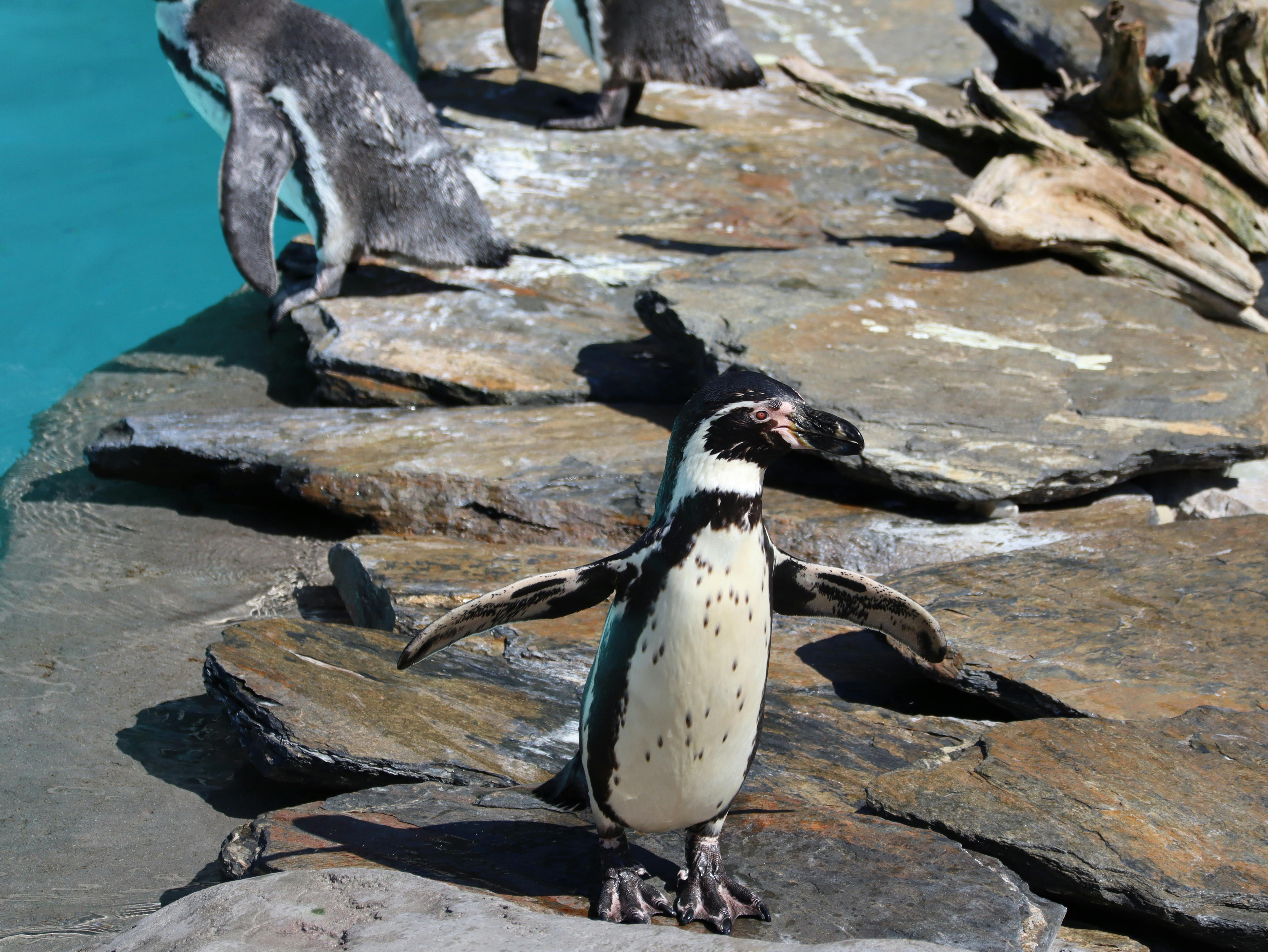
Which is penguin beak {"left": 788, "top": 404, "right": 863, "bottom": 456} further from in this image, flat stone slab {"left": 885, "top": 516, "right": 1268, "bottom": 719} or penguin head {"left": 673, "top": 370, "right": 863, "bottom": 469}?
flat stone slab {"left": 885, "top": 516, "right": 1268, "bottom": 719}

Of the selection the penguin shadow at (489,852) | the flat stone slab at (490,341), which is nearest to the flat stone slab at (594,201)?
the flat stone slab at (490,341)

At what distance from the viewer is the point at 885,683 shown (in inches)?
125

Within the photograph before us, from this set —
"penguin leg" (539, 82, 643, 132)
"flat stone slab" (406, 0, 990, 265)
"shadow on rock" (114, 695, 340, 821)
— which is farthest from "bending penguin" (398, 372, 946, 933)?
"penguin leg" (539, 82, 643, 132)

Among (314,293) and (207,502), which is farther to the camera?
(314,293)

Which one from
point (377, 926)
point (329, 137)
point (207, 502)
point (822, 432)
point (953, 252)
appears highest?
point (329, 137)

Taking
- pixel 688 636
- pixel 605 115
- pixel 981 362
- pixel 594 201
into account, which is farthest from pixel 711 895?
pixel 605 115

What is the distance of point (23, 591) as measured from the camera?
371 cm

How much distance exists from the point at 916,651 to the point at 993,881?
49 cm

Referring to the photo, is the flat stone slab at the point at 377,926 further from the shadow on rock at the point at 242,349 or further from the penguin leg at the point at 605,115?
the penguin leg at the point at 605,115

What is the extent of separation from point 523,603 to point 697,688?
0.37 m

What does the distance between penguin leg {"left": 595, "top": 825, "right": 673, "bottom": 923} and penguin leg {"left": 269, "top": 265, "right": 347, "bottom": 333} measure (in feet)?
13.1

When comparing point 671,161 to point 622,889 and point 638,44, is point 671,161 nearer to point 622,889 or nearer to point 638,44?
point 638,44

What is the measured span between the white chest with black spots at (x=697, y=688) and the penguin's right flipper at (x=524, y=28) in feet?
21.0

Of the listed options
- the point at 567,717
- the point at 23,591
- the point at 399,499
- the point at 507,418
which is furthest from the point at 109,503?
the point at 567,717
